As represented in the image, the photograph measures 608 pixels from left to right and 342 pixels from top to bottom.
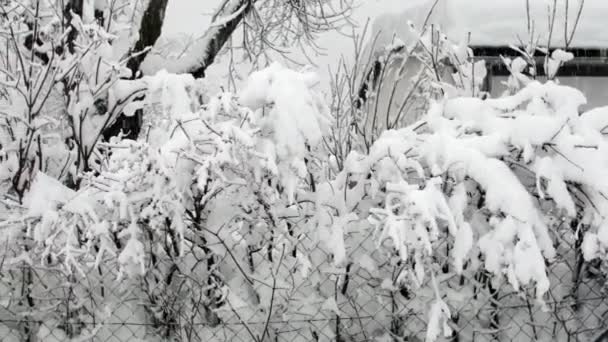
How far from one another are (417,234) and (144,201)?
114cm

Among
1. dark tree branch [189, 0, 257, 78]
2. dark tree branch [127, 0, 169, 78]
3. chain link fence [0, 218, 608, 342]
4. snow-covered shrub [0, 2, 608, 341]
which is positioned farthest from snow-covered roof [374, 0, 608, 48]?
chain link fence [0, 218, 608, 342]

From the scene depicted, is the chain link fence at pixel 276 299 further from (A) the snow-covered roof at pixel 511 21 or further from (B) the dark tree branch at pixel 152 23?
(A) the snow-covered roof at pixel 511 21

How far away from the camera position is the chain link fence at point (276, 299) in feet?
9.44

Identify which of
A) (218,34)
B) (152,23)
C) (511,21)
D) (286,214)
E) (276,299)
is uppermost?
(152,23)

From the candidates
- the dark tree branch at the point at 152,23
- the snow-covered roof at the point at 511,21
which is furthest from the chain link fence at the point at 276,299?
the snow-covered roof at the point at 511,21

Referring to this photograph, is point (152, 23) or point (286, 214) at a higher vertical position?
point (152, 23)

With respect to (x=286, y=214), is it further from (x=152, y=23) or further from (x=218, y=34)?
(x=218, y=34)

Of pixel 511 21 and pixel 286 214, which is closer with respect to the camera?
pixel 286 214

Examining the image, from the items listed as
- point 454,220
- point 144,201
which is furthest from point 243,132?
point 454,220

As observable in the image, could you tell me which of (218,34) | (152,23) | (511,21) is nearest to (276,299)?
(152,23)

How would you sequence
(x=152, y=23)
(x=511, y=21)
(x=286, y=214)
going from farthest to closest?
(x=511, y=21) → (x=152, y=23) → (x=286, y=214)

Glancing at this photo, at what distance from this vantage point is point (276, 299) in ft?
9.55

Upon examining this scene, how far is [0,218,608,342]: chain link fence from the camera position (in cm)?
288

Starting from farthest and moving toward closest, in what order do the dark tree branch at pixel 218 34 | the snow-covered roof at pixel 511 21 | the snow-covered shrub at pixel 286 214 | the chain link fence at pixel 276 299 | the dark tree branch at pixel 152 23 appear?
the snow-covered roof at pixel 511 21 < the dark tree branch at pixel 218 34 < the dark tree branch at pixel 152 23 < the chain link fence at pixel 276 299 < the snow-covered shrub at pixel 286 214
